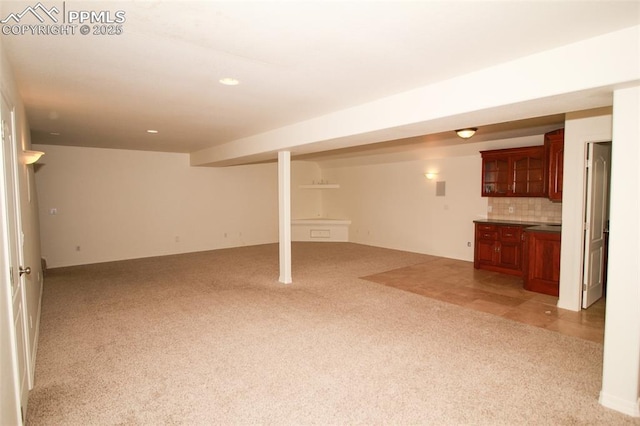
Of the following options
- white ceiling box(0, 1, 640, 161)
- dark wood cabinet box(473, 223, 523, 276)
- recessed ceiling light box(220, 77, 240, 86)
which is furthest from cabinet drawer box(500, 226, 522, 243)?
recessed ceiling light box(220, 77, 240, 86)

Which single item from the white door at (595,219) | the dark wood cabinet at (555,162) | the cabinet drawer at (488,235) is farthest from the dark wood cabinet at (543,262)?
the cabinet drawer at (488,235)

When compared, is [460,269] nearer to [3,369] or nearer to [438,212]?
[438,212]

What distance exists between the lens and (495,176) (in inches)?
273

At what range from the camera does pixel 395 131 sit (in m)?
3.69

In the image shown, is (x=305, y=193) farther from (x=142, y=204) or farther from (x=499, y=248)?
(x=499, y=248)

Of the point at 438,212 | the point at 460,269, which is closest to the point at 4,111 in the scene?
the point at 460,269

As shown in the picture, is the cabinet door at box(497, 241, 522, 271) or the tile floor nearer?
the tile floor

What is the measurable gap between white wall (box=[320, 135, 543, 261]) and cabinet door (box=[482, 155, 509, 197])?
263mm

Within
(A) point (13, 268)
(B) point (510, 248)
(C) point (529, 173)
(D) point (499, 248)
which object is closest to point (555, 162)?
(C) point (529, 173)

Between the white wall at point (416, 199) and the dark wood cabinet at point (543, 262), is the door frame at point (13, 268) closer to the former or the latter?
the dark wood cabinet at point (543, 262)

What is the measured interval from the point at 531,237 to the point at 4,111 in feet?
19.5

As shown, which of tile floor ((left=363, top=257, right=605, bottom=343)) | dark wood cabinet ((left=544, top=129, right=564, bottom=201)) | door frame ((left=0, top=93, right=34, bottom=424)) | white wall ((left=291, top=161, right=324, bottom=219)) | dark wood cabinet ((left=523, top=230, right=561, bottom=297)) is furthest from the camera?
white wall ((left=291, top=161, right=324, bottom=219))

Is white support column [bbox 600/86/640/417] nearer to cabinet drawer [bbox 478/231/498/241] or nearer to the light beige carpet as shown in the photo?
the light beige carpet

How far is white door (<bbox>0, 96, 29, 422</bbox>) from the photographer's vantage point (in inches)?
84.6
